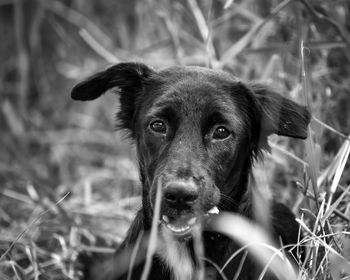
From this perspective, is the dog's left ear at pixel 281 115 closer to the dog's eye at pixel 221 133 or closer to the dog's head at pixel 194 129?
the dog's head at pixel 194 129

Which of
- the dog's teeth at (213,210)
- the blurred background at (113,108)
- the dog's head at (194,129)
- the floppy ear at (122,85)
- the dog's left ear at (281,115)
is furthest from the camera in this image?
the blurred background at (113,108)

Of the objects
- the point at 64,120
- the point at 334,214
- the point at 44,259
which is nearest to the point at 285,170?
the point at 334,214

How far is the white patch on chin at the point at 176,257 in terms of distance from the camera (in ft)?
13.3

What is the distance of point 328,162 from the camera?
199 inches

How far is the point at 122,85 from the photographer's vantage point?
4648 mm

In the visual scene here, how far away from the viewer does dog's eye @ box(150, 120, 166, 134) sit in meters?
4.16

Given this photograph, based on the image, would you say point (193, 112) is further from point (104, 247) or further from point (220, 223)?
Result: point (104, 247)

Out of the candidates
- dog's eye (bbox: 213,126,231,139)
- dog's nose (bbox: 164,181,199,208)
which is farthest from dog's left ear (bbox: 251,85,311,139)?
dog's nose (bbox: 164,181,199,208)

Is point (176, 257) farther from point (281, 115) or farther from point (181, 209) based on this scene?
point (281, 115)

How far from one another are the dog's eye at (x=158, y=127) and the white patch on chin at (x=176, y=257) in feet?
2.08

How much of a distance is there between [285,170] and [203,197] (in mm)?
1801

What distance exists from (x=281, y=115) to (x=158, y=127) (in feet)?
2.59

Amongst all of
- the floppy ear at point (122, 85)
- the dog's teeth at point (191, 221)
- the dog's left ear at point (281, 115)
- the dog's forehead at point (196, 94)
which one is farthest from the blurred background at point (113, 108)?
the dog's teeth at point (191, 221)

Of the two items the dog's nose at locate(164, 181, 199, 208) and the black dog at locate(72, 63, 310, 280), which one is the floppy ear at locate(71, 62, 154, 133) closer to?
the black dog at locate(72, 63, 310, 280)
